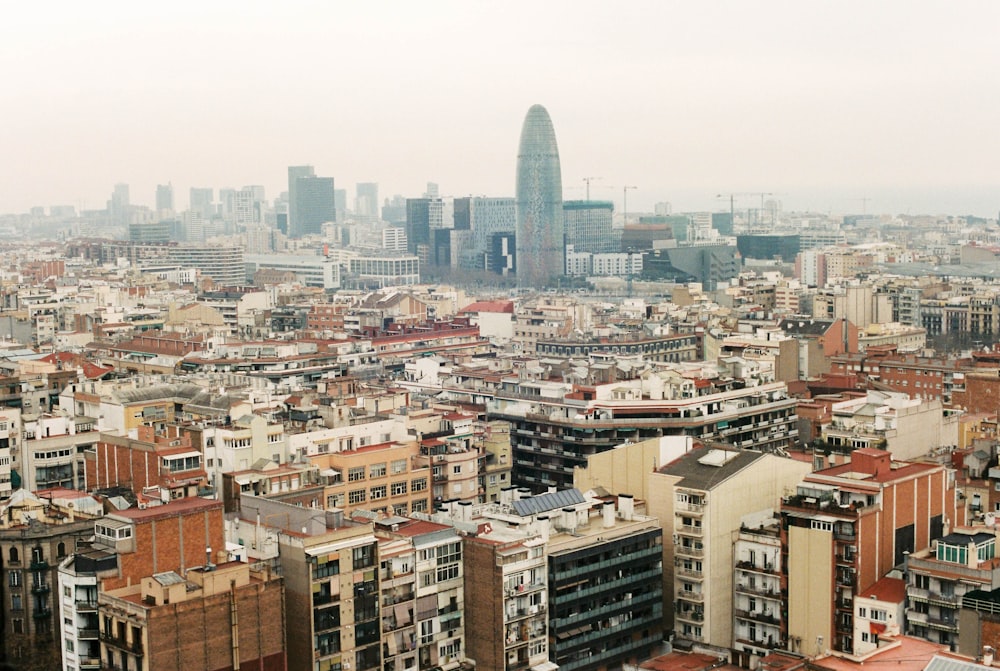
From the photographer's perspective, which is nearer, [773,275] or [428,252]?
[773,275]

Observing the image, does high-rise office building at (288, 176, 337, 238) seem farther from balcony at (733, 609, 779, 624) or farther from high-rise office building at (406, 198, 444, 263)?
balcony at (733, 609, 779, 624)

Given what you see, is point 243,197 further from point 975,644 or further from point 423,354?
point 975,644

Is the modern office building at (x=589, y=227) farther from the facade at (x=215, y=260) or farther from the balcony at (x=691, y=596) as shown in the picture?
the balcony at (x=691, y=596)

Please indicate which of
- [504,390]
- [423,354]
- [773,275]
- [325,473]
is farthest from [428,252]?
[325,473]

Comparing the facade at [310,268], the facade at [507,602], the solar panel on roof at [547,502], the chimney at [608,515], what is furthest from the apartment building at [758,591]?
the facade at [310,268]

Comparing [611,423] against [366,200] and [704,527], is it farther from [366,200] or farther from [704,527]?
[366,200]

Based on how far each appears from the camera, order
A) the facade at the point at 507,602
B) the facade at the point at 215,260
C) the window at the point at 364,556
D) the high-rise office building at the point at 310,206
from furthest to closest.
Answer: the high-rise office building at the point at 310,206 < the facade at the point at 215,260 < the facade at the point at 507,602 < the window at the point at 364,556

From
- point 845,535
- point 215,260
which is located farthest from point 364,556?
point 215,260
